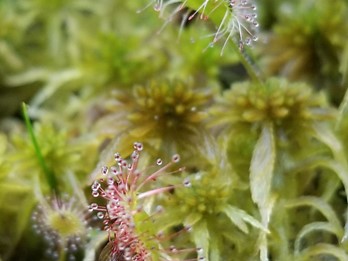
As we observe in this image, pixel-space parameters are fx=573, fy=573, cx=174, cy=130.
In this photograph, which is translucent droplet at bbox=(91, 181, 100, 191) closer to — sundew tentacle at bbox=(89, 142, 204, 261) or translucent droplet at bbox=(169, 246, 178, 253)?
sundew tentacle at bbox=(89, 142, 204, 261)

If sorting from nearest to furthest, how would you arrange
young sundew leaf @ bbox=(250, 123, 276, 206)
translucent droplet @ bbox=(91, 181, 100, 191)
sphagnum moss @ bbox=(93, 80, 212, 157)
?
translucent droplet @ bbox=(91, 181, 100, 191)
young sundew leaf @ bbox=(250, 123, 276, 206)
sphagnum moss @ bbox=(93, 80, 212, 157)

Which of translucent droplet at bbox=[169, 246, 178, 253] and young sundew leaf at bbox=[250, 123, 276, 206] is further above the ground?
young sundew leaf at bbox=[250, 123, 276, 206]

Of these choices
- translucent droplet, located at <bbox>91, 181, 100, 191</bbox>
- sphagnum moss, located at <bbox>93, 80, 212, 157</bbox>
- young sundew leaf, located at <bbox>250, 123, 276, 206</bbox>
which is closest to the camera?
translucent droplet, located at <bbox>91, 181, 100, 191</bbox>

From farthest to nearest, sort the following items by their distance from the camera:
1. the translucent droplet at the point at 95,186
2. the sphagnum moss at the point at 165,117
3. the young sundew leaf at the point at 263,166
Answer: the sphagnum moss at the point at 165,117 → the young sundew leaf at the point at 263,166 → the translucent droplet at the point at 95,186

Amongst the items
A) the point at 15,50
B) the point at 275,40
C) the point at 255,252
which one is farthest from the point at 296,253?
the point at 15,50

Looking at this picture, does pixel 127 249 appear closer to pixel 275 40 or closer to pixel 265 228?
pixel 265 228

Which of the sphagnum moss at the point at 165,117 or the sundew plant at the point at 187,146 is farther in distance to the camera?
the sphagnum moss at the point at 165,117

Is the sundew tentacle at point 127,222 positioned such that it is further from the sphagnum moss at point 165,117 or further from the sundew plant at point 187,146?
the sphagnum moss at point 165,117

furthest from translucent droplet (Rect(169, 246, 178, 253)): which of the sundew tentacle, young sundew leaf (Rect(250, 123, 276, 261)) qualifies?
young sundew leaf (Rect(250, 123, 276, 261))

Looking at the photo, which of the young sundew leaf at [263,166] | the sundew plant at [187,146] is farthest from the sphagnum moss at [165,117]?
the young sundew leaf at [263,166]
